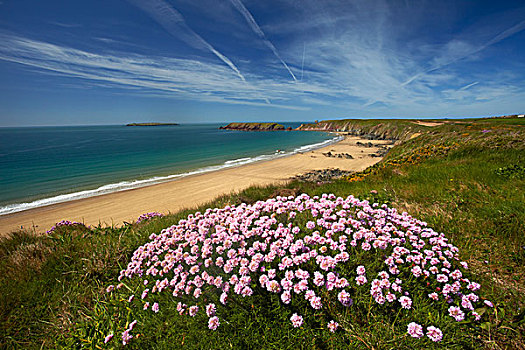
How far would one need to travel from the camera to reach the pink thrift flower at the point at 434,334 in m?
1.80

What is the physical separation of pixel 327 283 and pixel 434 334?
0.95m

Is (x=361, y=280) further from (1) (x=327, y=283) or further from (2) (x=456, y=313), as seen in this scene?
(2) (x=456, y=313)

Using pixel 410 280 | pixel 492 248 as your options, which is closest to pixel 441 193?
pixel 492 248

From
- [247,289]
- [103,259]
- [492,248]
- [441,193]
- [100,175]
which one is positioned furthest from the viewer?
[100,175]

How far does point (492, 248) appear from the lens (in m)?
3.21

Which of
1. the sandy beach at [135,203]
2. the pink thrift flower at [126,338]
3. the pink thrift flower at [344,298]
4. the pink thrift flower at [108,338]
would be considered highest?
the pink thrift flower at [344,298]

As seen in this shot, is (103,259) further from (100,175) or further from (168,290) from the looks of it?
(100,175)

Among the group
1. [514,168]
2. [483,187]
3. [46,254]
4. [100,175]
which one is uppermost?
[514,168]

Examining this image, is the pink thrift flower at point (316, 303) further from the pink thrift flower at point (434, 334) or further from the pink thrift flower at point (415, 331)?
the pink thrift flower at point (434, 334)

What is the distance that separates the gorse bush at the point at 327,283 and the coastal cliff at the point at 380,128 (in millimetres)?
47510

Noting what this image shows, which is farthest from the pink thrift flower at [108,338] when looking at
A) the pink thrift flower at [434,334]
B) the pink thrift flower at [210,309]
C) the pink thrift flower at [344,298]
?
the pink thrift flower at [434,334]

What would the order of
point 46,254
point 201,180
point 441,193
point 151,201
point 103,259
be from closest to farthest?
point 103,259
point 46,254
point 441,193
point 151,201
point 201,180

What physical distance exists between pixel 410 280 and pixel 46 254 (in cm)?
624

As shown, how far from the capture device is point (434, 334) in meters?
1.85
